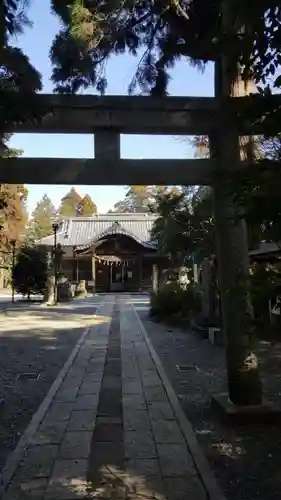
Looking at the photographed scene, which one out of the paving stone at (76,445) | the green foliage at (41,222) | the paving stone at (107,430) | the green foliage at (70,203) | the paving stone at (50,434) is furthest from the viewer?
the green foliage at (70,203)

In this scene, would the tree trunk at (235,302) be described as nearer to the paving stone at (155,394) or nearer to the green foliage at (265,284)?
the paving stone at (155,394)

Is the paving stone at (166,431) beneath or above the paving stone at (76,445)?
beneath

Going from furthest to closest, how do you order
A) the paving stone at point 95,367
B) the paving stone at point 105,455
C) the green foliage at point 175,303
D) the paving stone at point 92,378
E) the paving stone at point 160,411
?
the green foliage at point 175,303
the paving stone at point 95,367
the paving stone at point 92,378
the paving stone at point 160,411
the paving stone at point 105,455

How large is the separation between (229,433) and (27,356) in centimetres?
602

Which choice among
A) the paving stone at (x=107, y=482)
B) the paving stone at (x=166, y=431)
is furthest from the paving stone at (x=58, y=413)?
the paving stone at (x=107, y=482)

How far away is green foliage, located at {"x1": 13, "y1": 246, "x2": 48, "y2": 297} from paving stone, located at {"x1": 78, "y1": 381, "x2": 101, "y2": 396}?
67.6ft

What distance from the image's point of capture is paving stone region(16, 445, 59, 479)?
155 inches

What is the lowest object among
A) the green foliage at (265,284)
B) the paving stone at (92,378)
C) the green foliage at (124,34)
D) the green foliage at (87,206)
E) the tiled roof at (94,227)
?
the paving stone at (92,378)

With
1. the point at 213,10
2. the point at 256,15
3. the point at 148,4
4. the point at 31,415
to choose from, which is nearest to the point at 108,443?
the point at 31,415

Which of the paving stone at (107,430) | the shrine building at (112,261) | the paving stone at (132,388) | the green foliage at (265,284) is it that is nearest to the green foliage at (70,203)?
the shrine building at (112,261)

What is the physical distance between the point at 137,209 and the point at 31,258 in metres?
40.1

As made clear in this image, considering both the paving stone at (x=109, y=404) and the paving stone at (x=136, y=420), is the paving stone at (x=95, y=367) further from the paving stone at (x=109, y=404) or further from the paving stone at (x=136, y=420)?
the paving stone at (x=136, y=420)

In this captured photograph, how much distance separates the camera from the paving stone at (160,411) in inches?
219

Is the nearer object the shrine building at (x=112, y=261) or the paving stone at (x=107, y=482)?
the paving stone at (x=107, y=482)
